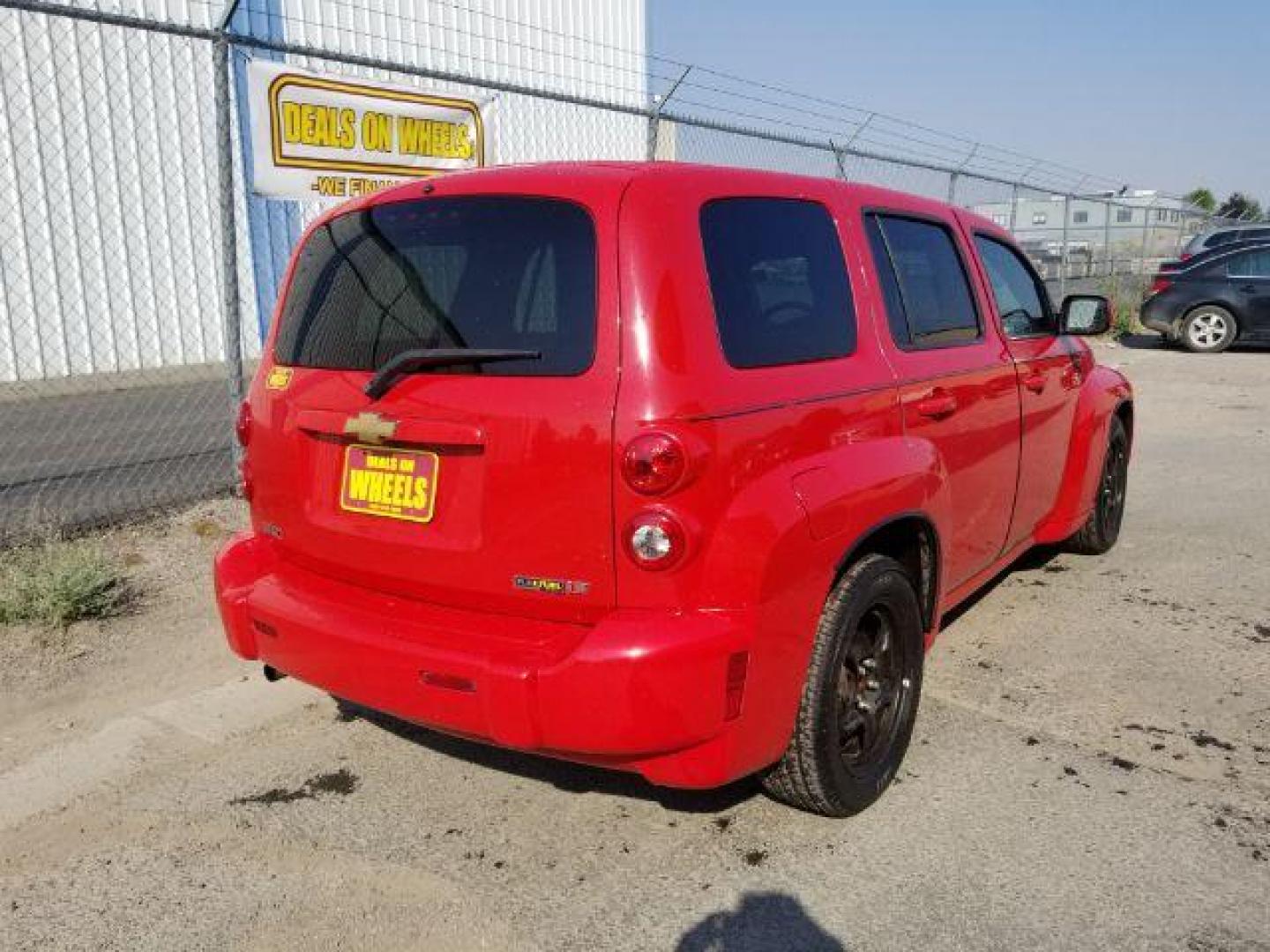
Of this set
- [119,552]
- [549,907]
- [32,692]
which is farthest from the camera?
[119,552]

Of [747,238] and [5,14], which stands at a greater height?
[5,14]

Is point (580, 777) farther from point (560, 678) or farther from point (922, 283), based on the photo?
point (922, 283)

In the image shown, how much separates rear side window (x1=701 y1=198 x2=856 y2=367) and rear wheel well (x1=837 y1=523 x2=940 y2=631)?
554 mm

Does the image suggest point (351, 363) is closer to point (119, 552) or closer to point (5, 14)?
point (119, 552)

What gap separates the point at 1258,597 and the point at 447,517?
13.2 feet

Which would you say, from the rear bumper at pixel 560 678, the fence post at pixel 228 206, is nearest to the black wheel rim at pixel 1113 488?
the rear bumper at pixel 560 678

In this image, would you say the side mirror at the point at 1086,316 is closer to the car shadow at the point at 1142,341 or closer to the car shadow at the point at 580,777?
the car shadow at the point at 580,777

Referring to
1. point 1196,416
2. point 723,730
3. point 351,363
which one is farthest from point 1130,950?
point 1196,416

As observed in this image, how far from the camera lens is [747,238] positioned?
269 cm

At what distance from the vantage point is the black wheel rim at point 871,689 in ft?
9.46

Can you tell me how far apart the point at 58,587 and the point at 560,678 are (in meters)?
2.96

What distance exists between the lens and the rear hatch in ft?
7.76

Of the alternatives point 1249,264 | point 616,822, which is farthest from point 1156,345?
point 616,822

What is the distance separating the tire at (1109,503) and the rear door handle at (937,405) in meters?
2.17
